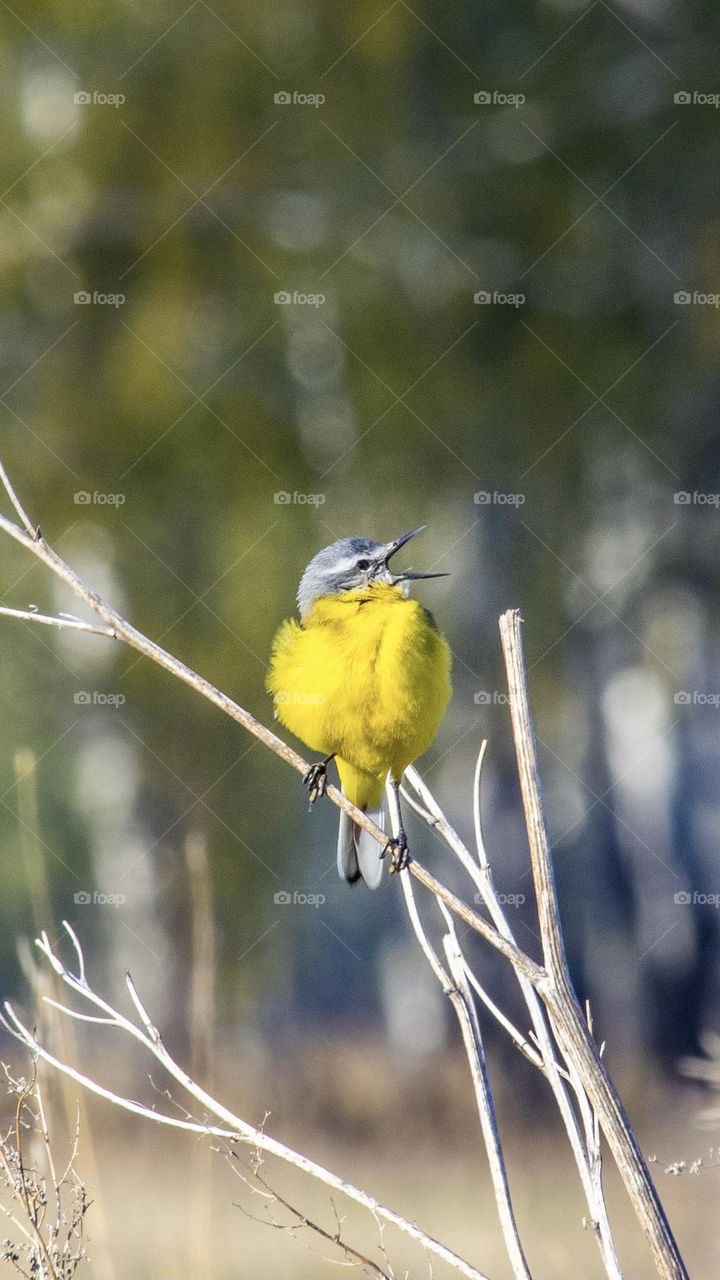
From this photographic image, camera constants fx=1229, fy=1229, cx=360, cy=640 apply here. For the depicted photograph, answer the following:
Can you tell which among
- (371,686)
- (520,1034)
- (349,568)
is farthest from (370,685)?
(520,1034)

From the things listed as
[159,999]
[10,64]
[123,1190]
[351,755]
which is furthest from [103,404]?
[351,755]

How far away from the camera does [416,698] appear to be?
2.84m

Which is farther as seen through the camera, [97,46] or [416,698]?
[97,46]

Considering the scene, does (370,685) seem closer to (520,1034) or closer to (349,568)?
(349,568)

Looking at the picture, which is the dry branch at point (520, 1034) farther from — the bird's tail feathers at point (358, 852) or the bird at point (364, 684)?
the bird's tail feathers at point (358, 852)

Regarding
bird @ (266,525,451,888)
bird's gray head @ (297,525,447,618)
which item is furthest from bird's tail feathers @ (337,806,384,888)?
bird's gray head @ (297,525,447,618)

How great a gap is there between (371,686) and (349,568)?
496 millimetres

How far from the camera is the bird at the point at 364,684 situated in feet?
9.32

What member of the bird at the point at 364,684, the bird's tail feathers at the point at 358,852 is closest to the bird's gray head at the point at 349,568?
the bird at the point at 364,684

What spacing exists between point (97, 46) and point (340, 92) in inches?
60.6

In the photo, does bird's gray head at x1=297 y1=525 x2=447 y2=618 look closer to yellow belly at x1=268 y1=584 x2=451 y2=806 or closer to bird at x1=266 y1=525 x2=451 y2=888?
bird at x1=266 y1=525 x2=451 y2=888

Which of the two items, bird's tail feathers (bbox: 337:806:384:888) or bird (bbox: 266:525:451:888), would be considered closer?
bird (bbox: 266:525:451:888)

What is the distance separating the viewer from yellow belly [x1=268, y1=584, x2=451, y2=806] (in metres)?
2.84

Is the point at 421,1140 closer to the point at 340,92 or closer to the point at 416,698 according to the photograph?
the point at 416,698
